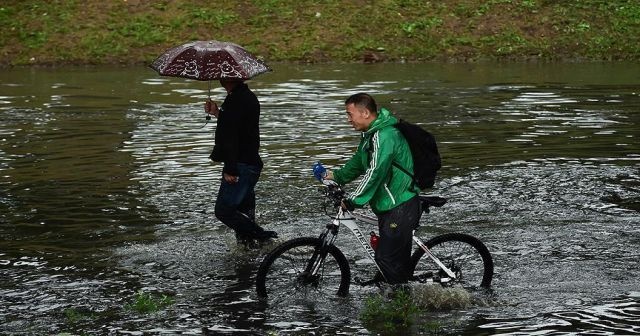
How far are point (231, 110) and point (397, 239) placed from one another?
8.57 feet

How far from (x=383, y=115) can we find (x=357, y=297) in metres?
1.78

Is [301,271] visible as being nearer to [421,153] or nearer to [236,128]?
[421,153]

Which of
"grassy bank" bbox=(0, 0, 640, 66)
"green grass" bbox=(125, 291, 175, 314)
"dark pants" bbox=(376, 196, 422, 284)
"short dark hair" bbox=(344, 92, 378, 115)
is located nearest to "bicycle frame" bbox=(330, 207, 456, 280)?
"dark pants" bbox=(376, 196, 422, 284)

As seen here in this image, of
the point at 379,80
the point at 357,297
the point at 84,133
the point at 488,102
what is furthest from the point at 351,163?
the point at 379,80

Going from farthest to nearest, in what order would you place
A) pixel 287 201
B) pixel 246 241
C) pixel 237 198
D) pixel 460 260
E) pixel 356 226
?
1. pixel 287 201
2. pixel 246 241
3. pixel 237 198
4. pixel 460 260
5. pixel 356 226

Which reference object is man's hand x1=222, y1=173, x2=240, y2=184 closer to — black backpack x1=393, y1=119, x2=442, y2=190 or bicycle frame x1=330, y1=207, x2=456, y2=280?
bicycle frame x1=330, y1=207, x2=456, y2=280

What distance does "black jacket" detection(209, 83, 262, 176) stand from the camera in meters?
10.6

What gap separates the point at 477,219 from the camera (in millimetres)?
12711

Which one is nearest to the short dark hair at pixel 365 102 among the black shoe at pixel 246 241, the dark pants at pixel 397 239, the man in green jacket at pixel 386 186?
the man in green jacket at pixel 386 186

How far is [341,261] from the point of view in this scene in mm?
9266

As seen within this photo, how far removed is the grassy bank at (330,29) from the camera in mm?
31938

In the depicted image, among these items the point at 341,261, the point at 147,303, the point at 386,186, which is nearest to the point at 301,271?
the point at 341,261

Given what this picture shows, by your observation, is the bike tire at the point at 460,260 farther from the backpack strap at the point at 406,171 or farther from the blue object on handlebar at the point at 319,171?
the blue object on handlebar at the point at 319,171

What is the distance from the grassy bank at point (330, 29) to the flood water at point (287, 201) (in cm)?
472
